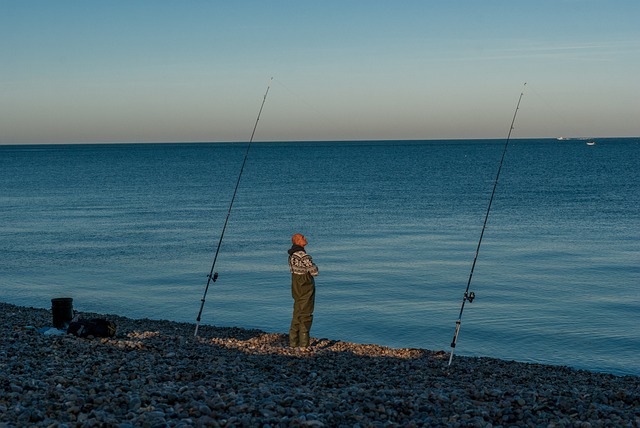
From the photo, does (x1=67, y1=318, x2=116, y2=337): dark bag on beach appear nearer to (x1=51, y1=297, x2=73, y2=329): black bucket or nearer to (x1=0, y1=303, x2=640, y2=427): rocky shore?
(x1=0, y1=303, x2=640, y2=427): rocky shore

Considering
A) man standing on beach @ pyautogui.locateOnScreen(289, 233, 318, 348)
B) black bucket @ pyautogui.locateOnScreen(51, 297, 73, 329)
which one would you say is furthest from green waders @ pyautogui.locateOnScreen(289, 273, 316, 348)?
black bucket @ pyautogui.locateOnScreen(51, 297, 73, 329)

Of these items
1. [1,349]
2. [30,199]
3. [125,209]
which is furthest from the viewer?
[30,199]

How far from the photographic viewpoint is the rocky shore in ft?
22.3

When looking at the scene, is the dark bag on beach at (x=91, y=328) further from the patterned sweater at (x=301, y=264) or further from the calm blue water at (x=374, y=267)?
the calm blue water at (x=374, y=267)

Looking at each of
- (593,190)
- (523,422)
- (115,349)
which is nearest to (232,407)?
(523,422)

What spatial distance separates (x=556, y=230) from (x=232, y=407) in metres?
27.4

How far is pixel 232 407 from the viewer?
6.94 m

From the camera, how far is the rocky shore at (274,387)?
6.79 metres

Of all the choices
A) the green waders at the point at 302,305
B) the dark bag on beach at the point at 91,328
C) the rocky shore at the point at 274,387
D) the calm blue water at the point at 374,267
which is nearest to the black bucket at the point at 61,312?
the rocky shore at the point at 274,387

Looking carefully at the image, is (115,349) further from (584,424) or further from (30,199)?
(30,199)

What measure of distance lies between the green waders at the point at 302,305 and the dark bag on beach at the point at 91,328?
9.09 feet

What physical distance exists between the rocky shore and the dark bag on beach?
0.21 metres

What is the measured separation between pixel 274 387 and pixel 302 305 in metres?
3.40

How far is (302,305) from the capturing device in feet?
37.8
